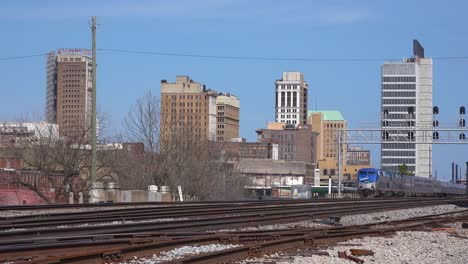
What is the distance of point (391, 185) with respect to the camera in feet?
276

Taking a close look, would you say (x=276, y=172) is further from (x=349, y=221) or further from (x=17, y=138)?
(x=349, y=221)

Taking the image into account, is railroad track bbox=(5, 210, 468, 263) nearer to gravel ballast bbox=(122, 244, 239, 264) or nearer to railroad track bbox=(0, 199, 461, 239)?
gravel ballast bbox=(122, 244, 239, 264)

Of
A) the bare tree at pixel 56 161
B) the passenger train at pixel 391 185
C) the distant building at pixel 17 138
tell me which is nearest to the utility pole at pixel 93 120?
the bare tree at pixel 56 161

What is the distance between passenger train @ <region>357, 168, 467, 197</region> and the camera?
79.1 m

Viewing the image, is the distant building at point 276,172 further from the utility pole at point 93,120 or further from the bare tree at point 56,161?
the utility pole at point 93,120

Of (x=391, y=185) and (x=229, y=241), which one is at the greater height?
(x=229, y=241)

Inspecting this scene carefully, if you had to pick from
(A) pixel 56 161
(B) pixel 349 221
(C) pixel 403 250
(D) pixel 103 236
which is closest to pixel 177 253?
(D) pixel 103 236

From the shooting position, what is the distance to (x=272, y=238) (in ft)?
59.5

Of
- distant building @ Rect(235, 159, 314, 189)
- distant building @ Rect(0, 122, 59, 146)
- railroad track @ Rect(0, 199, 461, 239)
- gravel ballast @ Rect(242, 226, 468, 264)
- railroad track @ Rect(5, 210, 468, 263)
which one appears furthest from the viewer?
distant building @ Rect(235, 159, 314, 189)

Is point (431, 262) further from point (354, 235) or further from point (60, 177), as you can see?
point (60, 177)

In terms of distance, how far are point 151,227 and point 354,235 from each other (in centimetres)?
529

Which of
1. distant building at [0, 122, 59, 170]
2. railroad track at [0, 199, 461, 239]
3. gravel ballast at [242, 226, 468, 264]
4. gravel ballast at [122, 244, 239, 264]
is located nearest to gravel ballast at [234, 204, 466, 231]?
railroad track at [0, 199, 461, 239]

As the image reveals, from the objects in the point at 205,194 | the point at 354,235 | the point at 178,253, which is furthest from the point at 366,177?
the point at 178,253

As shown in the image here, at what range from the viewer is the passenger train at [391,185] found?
7912cm
